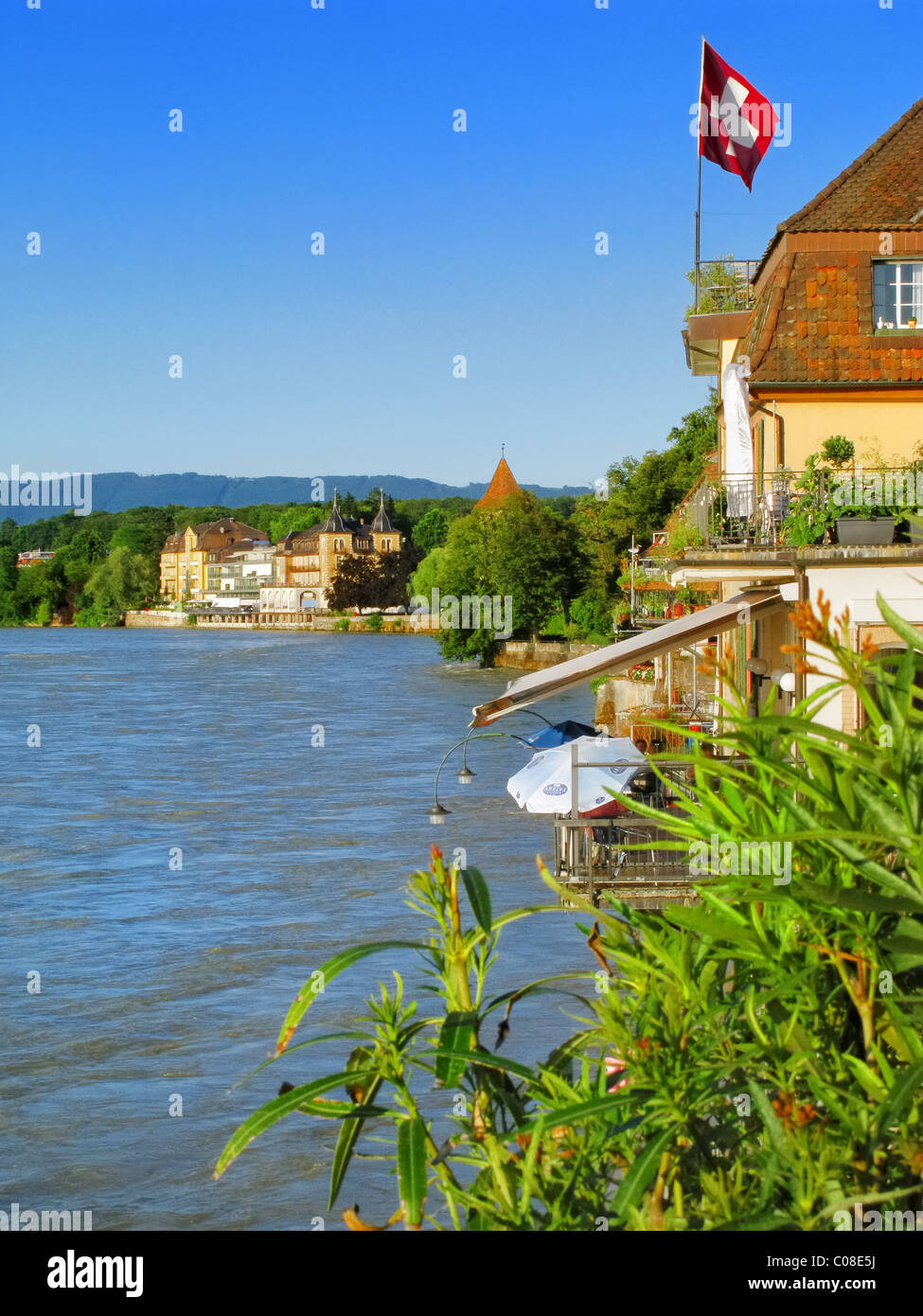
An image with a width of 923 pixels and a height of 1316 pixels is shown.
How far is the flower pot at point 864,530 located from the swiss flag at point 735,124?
26.5ft

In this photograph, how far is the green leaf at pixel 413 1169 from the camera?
254 centimetres

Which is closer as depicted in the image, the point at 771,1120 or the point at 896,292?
the point at 771,1120

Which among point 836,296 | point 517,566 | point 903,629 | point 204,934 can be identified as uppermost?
point 836,296

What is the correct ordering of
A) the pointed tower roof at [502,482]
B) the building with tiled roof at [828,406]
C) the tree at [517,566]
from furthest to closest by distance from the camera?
1. the pointed tower roof at [502,482]
2. the tree at [517,566]
3. the building with tiled roof at [828,406]

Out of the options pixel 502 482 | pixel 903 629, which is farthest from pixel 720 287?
pixel 502 482

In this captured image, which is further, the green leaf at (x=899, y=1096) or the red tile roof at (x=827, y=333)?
A: the red tile roof at (x=827, y=333)

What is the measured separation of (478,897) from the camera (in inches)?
119

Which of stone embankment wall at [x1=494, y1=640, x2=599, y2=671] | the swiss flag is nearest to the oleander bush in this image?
the swiss flag

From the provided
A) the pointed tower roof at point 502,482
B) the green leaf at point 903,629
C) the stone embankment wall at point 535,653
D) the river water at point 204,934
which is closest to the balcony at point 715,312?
the river water at point 204,934

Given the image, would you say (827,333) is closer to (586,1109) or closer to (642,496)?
(586,1109)

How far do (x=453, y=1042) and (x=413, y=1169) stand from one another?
26 cm

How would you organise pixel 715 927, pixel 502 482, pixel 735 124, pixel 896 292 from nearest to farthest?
1. pixel 715 927
2. pixel 896 292
3. pixel 735 124
4. pixel 502 482

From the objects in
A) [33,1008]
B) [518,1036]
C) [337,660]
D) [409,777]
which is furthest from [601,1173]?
[337,660]

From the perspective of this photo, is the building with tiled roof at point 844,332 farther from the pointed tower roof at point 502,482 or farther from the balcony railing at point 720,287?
the pointed tower roof at point 502,482
